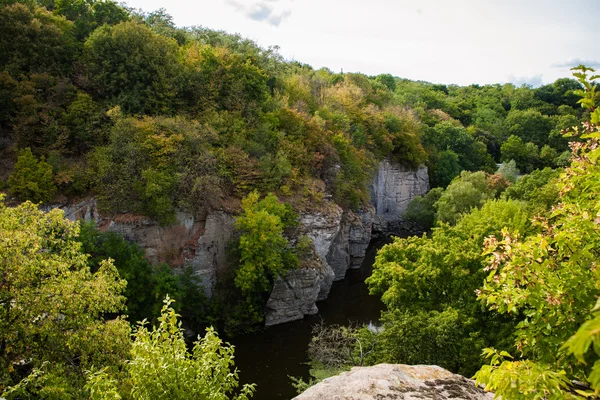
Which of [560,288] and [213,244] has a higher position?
[560,288]

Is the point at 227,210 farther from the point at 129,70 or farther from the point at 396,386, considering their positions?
the point at 396,386

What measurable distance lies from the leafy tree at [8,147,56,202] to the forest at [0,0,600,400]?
81 millimetres

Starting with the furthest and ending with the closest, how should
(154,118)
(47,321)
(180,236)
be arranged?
(154,118) < (180,236) < (47,321)

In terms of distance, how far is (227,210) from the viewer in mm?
24312

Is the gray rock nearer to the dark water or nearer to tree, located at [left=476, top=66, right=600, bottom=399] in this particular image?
the dark water

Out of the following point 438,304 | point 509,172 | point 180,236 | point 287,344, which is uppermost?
point 509,172

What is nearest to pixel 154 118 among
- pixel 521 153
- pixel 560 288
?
pixel 560 288

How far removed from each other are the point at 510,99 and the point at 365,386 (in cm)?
8877

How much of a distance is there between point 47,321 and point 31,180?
15.0 metres

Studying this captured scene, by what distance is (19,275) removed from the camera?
939 centimetres

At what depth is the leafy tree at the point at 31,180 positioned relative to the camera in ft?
70.5

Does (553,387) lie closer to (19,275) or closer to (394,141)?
(19,275)

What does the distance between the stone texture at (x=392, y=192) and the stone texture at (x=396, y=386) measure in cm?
3672

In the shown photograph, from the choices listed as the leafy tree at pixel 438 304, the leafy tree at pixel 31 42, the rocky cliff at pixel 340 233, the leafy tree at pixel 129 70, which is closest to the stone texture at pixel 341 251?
the rocky cliff at pixel 340 233
